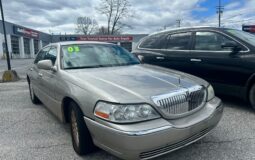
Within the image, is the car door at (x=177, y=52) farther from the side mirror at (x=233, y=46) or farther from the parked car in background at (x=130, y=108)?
the parked car in background at (x=130, y=108)

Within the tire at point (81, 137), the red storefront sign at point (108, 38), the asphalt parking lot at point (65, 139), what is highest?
the red storefront sign at point (108, 38)

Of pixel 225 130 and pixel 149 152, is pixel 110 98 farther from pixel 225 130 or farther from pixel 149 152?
pixel 225 130

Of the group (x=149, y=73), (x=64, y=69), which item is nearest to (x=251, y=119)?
(x=149, y=73)

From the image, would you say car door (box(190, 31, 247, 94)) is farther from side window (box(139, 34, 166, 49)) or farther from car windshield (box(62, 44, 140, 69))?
car windshield (box(62, 44, 140, 69))

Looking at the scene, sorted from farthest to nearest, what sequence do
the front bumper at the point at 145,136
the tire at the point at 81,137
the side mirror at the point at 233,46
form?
1. the side mirror at the point at 233,46
2. the tire at the point at 81,137
3. the front bumper at the point at 145,136

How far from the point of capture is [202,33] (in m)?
5.34

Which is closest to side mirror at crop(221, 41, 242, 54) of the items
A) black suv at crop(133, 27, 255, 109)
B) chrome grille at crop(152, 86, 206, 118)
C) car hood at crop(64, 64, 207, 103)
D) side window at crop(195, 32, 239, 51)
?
black suv at crop(133, 27, 255, 109)

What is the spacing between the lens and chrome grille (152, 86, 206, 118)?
Result: 2507 millimetres

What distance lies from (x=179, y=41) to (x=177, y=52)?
0.31 metres

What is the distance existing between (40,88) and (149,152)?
2995 mm

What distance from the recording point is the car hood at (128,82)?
8.21 ft

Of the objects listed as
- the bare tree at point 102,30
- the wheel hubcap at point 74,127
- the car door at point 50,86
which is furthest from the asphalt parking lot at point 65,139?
the bare tree at point 102,30

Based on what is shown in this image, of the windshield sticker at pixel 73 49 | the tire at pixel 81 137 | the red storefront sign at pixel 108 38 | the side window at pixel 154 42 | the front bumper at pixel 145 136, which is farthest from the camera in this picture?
the red storefront sign at pixel 108 38

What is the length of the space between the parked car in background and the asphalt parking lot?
1.16 feet
